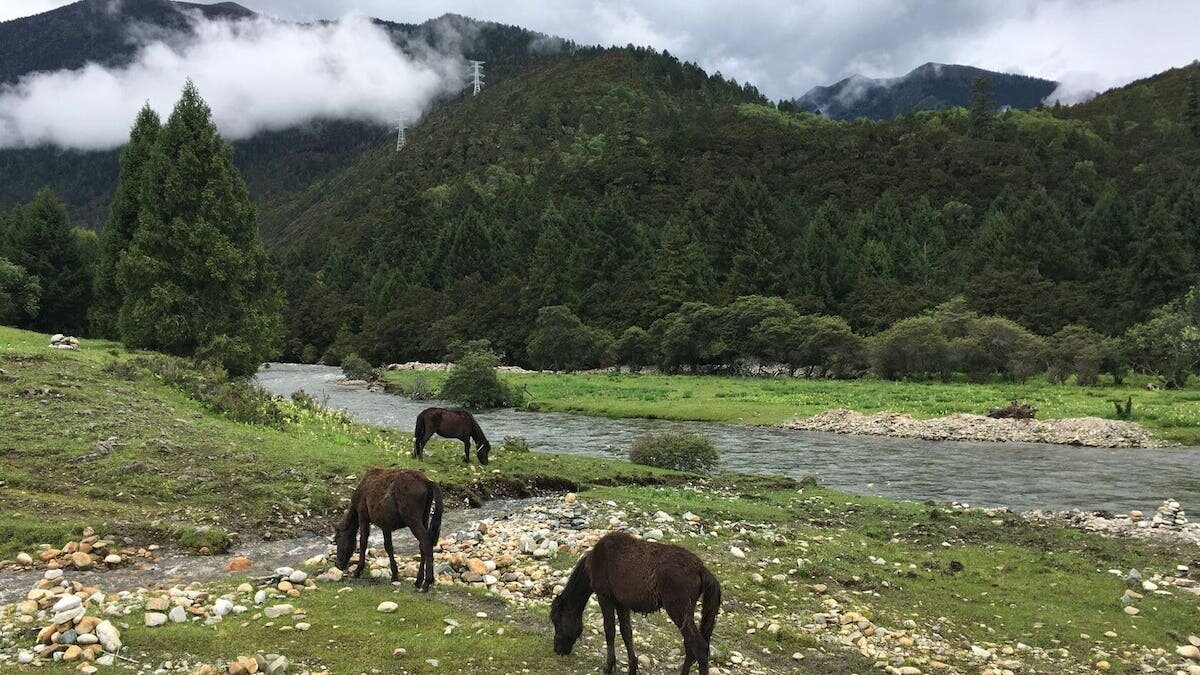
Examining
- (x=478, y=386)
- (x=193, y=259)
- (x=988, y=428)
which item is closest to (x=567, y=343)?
(x=478, y=386)

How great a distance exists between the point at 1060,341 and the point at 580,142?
139 m

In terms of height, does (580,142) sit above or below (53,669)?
above

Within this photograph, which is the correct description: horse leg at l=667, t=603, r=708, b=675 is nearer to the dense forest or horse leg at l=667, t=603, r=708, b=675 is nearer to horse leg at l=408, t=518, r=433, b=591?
horse leg at l=408, t=518, r=433, b=591

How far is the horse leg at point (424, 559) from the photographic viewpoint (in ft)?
35.7

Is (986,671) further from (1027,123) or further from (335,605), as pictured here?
(1027,123)

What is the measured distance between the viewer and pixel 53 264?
5794 cm

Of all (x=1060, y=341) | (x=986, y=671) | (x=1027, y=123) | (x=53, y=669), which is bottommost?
Answer: (x=986, y=671)

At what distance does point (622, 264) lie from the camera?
110 metres

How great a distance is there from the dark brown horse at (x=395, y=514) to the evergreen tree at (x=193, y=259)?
972 inches

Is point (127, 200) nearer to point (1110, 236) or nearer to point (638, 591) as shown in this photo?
point (638, 591)

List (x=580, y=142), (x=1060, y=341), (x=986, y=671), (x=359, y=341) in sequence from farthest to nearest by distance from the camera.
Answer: (x=580, y=142) → (x=359, y=341) → (x=1060, y=341) → (x=986, y=671)

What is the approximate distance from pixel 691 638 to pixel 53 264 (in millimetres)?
66097

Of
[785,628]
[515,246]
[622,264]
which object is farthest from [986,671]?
[515,246]

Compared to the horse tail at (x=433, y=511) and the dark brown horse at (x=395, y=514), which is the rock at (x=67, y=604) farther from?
the horse tail at (x=433, y=511)
